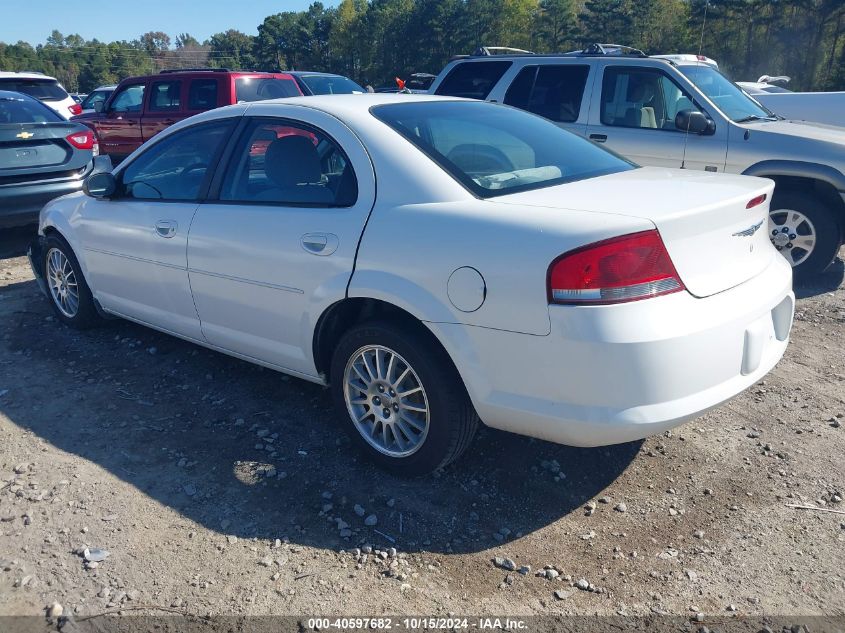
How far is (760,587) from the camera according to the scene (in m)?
2.59

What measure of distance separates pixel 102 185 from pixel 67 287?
1109 millimetres

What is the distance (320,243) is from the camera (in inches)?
130

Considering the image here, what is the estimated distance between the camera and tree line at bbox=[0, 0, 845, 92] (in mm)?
41281

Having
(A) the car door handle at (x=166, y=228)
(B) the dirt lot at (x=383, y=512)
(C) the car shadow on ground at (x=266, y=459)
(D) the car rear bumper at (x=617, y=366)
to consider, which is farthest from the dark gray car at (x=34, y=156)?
(D) the car rear bumper at (x=617, y=366)

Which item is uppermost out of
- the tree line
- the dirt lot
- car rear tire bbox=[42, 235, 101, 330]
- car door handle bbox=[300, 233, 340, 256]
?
the tree line

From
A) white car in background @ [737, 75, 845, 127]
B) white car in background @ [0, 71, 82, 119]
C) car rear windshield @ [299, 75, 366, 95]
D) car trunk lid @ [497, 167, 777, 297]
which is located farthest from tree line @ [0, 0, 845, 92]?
white car in background @ [0, 71, 82, 119]

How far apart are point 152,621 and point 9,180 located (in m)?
6.31

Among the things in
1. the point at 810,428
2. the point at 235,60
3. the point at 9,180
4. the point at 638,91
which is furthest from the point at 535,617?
the point at 235,60

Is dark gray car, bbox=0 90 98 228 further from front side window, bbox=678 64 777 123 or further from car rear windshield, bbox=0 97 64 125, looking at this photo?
front side window, bbox=678 64 777 123

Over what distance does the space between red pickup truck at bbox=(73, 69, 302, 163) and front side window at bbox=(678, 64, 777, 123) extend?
6462 mm

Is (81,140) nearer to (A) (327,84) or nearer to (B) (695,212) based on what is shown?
(A) (327,84)

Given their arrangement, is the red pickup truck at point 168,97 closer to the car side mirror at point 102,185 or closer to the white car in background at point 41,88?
the white car in background at point 41,88

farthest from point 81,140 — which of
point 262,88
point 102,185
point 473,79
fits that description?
point 473,79

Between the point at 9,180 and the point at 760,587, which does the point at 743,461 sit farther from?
the point at 9,180
